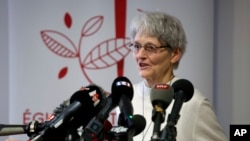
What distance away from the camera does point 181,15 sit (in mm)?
2238

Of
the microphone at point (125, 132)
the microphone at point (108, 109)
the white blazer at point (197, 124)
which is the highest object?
the microphone at point (108, 109)

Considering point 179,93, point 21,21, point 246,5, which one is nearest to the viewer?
point 179,93

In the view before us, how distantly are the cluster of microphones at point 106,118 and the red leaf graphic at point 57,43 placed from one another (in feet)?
4.67

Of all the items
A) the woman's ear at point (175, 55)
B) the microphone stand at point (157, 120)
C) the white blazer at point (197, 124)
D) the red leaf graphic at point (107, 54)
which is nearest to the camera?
the microphone stand at point (157, 120)

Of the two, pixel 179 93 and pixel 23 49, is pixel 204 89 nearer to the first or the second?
pixel 23 49

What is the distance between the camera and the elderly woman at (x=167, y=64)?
138 cm

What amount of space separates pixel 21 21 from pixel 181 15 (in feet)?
3.28

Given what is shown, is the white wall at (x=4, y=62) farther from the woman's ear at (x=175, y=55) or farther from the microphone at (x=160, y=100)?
the microphone at (x=160, y=100)

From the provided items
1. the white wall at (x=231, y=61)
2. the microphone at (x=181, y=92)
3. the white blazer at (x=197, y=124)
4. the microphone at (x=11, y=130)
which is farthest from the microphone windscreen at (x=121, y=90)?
the white wall at (x=231, y=61)

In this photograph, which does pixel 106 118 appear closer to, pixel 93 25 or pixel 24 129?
pixel 24 129

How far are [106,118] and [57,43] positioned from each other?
1608mm

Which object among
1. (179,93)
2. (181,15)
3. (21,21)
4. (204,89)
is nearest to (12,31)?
(21,21)

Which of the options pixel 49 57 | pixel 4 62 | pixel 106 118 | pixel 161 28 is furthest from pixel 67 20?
pixel 106 118

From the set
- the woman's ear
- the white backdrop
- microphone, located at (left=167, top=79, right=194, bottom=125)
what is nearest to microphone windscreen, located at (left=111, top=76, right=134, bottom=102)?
microphone, located at (left=167, top=79, right=194, bottom=125)
